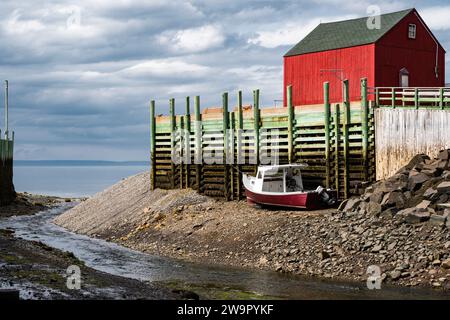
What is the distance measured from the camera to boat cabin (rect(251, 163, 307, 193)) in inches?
1216

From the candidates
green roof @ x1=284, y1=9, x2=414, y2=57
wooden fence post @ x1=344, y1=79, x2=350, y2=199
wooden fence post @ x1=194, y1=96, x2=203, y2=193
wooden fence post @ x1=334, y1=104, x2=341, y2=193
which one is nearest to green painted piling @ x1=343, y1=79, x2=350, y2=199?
wooden fence post @ x1=344, y1=79, x2=350, y2=199

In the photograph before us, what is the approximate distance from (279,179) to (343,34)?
14386 millimetres

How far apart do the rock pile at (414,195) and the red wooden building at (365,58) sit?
11.5m

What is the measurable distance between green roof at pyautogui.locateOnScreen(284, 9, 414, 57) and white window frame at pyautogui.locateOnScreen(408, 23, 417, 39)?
2.85 ft

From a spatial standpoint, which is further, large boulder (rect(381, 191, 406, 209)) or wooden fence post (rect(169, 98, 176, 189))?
wooden fence post (rect(169, 98, 176, 189))

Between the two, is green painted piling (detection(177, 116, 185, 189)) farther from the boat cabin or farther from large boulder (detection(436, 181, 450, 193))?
large boulder (detection(436, 181, 450, 193))

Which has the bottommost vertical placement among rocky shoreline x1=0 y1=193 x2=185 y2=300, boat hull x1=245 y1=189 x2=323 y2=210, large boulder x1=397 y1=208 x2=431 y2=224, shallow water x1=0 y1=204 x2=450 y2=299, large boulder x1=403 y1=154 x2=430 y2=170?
shallow water x1=0 y1=204 x2=450 y2=299

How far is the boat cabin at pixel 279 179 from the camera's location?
101 ft

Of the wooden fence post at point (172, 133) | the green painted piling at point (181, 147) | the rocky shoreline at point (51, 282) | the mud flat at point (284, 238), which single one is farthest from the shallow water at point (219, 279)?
the wooden fence post at point (172, 133)

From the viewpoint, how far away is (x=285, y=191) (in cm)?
3069

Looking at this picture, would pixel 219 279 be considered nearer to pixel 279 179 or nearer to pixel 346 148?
pixel 279 179

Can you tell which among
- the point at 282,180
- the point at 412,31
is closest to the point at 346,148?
the point at 282,180

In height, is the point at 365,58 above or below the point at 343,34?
below
